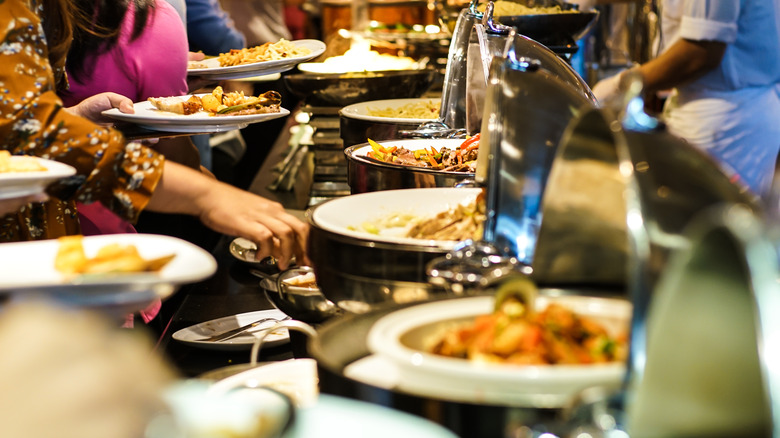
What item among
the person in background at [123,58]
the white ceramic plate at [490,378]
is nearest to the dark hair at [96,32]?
the person in background at [123,58]

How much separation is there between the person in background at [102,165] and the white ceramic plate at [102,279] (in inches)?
13.4

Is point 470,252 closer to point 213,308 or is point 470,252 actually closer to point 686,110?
point 213,308

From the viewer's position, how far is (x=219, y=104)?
8.13 ft

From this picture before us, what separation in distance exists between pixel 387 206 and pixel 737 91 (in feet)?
9.86

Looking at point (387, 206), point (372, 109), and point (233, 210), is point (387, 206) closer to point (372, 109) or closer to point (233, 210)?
point (233, 210)

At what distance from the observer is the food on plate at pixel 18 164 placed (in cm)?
121

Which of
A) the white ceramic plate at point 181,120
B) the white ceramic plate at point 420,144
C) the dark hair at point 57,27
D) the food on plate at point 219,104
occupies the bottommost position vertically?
the white ceramic plate at point 420,144

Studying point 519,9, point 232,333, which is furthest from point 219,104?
point 519,9

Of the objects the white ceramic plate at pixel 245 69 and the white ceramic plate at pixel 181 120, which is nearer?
the white ceramic plate at pixel 181 120

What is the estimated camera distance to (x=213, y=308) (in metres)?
2.14

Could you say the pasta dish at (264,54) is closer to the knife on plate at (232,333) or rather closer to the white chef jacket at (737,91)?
the knife on plate at (232,333)

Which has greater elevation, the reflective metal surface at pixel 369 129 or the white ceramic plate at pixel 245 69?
the white ceramic plate at pixel 245 69

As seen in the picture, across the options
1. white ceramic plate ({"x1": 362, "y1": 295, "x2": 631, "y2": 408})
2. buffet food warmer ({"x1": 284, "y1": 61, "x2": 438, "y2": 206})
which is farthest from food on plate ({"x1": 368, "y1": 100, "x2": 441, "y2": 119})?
white ceramic plate ({"x1": 362, "y1": 295, "x2": 631, "y2": 408})

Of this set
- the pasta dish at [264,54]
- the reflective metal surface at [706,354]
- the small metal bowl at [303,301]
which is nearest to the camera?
the reflective metal surface at [706,354]
